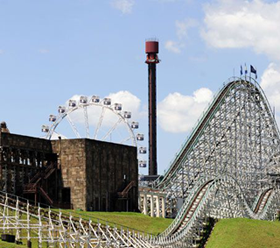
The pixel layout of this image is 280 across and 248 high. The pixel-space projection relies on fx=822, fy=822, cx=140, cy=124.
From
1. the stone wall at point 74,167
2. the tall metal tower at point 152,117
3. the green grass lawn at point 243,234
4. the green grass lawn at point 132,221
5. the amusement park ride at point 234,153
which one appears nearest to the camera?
the green grass lawn at point 243,234

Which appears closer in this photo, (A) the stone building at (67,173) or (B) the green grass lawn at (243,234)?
(B) the green grass lawn at (243,234)

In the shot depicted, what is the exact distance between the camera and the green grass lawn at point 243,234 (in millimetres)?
64125

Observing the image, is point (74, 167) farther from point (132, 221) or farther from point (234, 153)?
point (234, 153)

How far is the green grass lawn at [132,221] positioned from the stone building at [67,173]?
327cm

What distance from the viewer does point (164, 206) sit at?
9506cm

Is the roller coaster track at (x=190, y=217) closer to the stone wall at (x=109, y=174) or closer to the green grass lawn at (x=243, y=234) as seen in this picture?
the green grass lawn at (x=243, y=234)

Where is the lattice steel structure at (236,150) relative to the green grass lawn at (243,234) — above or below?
above

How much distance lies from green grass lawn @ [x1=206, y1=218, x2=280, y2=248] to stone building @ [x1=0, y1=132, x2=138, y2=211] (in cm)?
1546

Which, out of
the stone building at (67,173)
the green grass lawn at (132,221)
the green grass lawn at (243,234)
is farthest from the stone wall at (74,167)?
the green grass lawn at (243,234)

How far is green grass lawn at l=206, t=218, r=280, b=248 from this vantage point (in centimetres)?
6412

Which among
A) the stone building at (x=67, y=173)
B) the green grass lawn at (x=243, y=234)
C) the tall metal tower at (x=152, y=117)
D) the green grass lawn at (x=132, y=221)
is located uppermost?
the tall metal tower at (x=152, y=117)

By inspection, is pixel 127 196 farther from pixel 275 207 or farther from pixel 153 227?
pixel 275 207

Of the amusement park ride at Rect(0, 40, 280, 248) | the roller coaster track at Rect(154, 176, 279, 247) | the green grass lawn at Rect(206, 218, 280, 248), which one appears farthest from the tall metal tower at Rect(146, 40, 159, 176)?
the green grass lawn at Rect(206, 218, 280, 248)

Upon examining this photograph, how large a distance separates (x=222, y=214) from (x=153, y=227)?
22.1 feet
